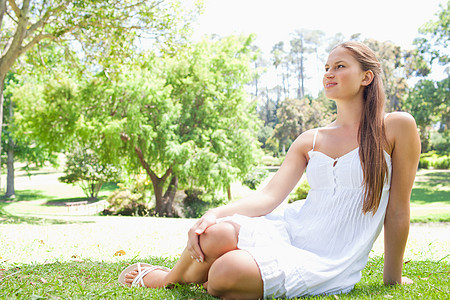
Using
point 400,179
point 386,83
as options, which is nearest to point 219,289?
point 400,179

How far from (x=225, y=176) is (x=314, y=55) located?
50.1 metres

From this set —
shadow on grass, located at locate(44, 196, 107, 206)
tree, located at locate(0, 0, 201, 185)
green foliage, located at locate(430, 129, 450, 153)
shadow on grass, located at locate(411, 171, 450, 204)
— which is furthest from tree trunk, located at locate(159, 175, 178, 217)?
green foliage, located at locate(430, 129, 450, 153)

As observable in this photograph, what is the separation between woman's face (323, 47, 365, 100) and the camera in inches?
94.1

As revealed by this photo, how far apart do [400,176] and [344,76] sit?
2.18 feet

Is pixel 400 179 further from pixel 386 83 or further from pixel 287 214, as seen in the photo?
pixel 386 83

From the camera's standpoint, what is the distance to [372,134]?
7.41 feet

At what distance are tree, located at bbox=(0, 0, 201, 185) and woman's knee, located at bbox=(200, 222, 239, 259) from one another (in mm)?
8084

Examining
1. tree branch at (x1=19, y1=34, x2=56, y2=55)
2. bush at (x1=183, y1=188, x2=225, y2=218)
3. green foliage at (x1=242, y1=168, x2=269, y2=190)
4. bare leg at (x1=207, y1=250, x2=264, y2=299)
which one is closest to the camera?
bare leg at (x1=207, y1=250, x2=264, y2=299)

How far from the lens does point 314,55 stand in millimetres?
61406

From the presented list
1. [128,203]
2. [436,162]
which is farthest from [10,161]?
[436,162]

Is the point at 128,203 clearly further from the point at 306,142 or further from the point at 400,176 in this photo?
the point at 400,176

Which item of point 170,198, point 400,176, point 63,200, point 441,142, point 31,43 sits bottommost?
point 63,200

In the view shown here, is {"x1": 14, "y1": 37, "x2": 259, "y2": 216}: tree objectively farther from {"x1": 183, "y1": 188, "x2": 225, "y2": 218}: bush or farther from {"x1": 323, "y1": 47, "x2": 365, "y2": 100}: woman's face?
{"x1": 323, "y1": 47, "x2": 365, "y2": 100}: woman's face

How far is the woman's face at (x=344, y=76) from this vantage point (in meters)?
2.39
